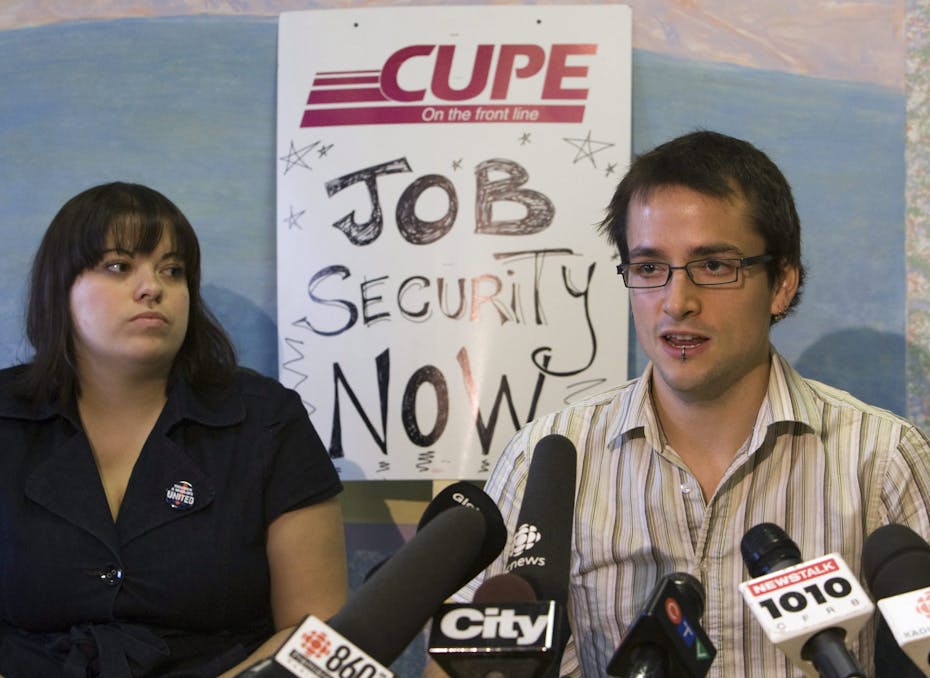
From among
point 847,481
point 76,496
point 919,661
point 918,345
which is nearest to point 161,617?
point 76,496

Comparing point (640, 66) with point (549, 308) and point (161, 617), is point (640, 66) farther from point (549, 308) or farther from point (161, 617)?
point (161, 617)

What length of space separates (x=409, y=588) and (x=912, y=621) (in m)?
0.38

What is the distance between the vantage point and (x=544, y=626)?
71 cm

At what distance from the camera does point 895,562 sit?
854 millimetres

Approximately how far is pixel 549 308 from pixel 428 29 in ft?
2.07

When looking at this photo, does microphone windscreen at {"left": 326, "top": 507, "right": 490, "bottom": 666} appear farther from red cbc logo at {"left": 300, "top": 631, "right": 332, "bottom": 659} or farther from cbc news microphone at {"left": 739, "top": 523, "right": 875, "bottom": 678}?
cbc news microphone at {"left": 739, "top": 523, "right": 875, "bottom": 678}

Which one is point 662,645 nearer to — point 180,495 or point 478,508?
point 478,508

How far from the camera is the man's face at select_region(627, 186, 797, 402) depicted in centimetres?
149

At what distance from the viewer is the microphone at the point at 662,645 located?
2.48 ft

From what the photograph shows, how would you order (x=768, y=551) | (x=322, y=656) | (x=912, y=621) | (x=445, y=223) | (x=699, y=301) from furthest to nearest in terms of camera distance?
(x=445, y=223) < (x=699, y=301) < (x=768, y=551) < (x=912, y=621) < (x=322, y=656)

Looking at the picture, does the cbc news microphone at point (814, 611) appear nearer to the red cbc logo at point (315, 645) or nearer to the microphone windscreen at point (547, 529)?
the microphone windscreen at point (547, 529)

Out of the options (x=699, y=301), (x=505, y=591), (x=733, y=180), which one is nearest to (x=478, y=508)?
(x=505, y=591)

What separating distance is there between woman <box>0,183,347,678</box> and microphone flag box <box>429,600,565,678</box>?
1.03 meters

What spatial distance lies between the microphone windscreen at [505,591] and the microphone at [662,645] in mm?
83
